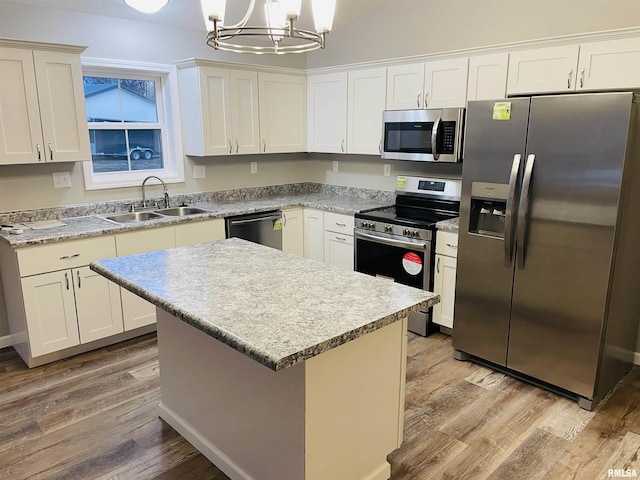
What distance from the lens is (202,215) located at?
3.71 meters

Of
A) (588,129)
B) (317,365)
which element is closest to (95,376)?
(317,365)

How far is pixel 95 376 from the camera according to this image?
9.98 ft

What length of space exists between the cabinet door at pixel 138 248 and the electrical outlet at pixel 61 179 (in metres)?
0.68

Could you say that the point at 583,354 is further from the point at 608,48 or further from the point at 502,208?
the point at 608,48

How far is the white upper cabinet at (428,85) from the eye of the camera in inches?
137

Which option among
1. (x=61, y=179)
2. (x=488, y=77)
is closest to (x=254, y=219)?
(x=61, y=179)

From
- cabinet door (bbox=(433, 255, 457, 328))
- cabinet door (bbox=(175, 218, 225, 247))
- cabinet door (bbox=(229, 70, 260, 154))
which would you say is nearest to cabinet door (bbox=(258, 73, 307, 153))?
cabinet door (bbox=(229, 70, 260, 154))

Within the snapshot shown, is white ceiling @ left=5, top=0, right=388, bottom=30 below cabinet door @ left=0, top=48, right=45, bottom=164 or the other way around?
the other way around

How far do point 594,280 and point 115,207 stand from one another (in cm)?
342

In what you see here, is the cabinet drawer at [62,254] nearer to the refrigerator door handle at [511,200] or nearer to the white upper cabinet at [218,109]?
the white upper cabinet at [218,109]

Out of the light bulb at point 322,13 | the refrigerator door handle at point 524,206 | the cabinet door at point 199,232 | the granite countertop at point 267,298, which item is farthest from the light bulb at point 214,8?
the cabinet door at point 199,232

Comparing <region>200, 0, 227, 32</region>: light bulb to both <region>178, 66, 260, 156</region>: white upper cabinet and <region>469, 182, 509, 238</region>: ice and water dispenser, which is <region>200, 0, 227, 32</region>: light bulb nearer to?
<region>469, 182, 509, 238</region>: ice and water dispenser

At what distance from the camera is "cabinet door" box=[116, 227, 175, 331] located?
3.35m

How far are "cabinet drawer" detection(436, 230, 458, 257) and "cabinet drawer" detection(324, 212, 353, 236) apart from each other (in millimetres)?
866
